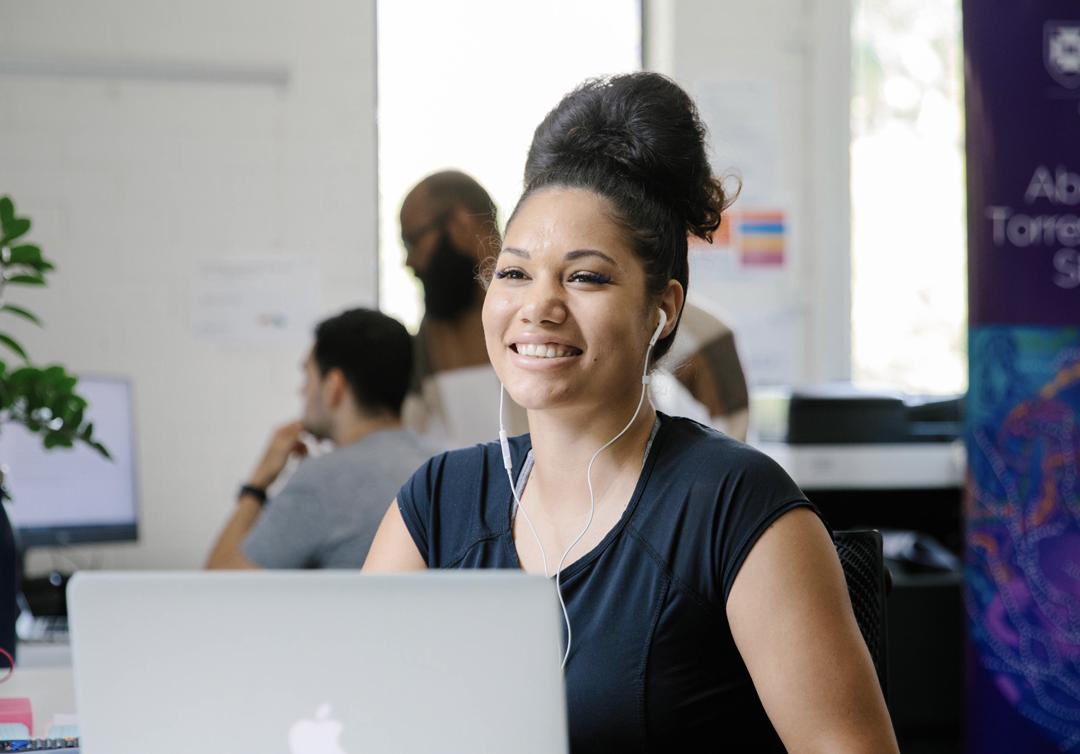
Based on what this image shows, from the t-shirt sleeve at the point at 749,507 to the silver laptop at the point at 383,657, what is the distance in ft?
1.46

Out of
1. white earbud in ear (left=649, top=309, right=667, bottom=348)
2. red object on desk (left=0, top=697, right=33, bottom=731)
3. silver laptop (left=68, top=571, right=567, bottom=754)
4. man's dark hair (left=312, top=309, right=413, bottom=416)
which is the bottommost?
red object on desk (left=0, top=697, right=33, bottom=731)

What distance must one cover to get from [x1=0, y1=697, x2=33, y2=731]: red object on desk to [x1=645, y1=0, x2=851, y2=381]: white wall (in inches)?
127

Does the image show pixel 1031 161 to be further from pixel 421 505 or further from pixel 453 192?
pixel 421 505

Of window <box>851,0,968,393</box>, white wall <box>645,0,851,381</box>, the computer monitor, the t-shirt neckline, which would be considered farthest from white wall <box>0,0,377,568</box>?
the t-shirt neckline

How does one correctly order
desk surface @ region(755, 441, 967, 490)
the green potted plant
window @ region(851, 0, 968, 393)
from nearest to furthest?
the green potted plant
desk surface @ region(755, 441, 967, 490)
window @ region(851, 0, 968, 393)

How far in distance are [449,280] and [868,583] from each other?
59.8 inches

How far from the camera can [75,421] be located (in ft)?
6.81

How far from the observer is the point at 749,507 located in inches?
53.2

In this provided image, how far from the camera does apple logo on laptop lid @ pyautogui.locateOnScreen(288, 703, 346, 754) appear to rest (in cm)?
93

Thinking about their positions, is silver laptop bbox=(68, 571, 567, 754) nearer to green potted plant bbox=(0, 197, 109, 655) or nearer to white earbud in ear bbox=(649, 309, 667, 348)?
white earbud in ear bbox=(649, 309, 667, 348)

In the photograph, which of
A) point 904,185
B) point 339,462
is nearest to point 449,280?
point 339,462

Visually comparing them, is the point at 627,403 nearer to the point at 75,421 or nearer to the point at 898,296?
the point at 75,421

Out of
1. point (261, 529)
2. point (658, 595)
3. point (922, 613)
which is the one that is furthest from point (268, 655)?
point (922, 613)

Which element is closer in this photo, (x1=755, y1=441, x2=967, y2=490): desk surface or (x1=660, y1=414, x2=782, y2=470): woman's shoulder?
(x1=660, y1=414, x2=782, y2=470): woman's shoulder
